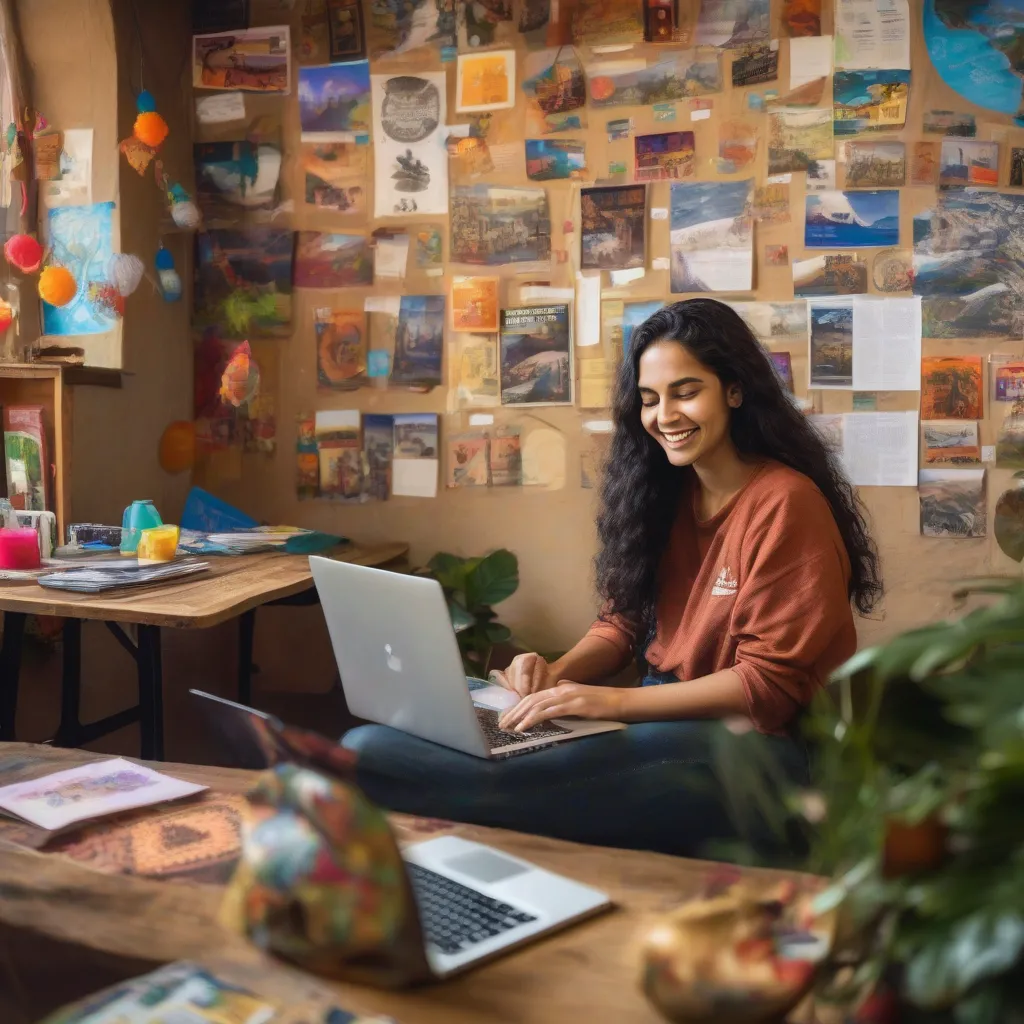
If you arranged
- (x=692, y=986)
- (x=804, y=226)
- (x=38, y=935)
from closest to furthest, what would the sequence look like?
1. (x=692, y=986)
2. (x=38, y=935)
3. (x=804, y=226)

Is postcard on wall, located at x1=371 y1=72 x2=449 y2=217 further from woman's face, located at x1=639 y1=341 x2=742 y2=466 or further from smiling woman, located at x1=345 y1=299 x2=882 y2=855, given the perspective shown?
woman's face, located at x1=639 y1=341 x2=742 y2=466

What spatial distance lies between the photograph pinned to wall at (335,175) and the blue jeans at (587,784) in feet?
6.23

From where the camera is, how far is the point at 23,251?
2740 mm

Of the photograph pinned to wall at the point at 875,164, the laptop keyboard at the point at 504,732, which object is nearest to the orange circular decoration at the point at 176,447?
the laptop keyboard at the point at 504,732

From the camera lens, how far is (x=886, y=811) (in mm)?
607

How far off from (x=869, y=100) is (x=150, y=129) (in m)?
1.90

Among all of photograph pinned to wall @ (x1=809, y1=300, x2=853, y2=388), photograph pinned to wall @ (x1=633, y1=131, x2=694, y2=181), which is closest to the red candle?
photograph pinned to wall @ (x1=633, y1=131, x2=694, y2=181)

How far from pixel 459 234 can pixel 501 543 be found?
3.00 ft

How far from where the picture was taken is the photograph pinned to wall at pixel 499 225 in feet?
9.92

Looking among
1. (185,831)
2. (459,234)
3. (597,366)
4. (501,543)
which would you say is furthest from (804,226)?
(185,831)

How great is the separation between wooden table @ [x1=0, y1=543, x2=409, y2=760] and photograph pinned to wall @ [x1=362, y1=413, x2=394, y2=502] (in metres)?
0.38

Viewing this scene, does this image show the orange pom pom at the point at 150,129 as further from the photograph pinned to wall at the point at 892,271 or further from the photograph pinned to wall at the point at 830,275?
the photograph pinned to wall at the point at 892,271

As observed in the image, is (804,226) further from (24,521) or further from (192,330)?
(24,521)

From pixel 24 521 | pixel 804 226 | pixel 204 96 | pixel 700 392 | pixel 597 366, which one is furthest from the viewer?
pixel 204 96
